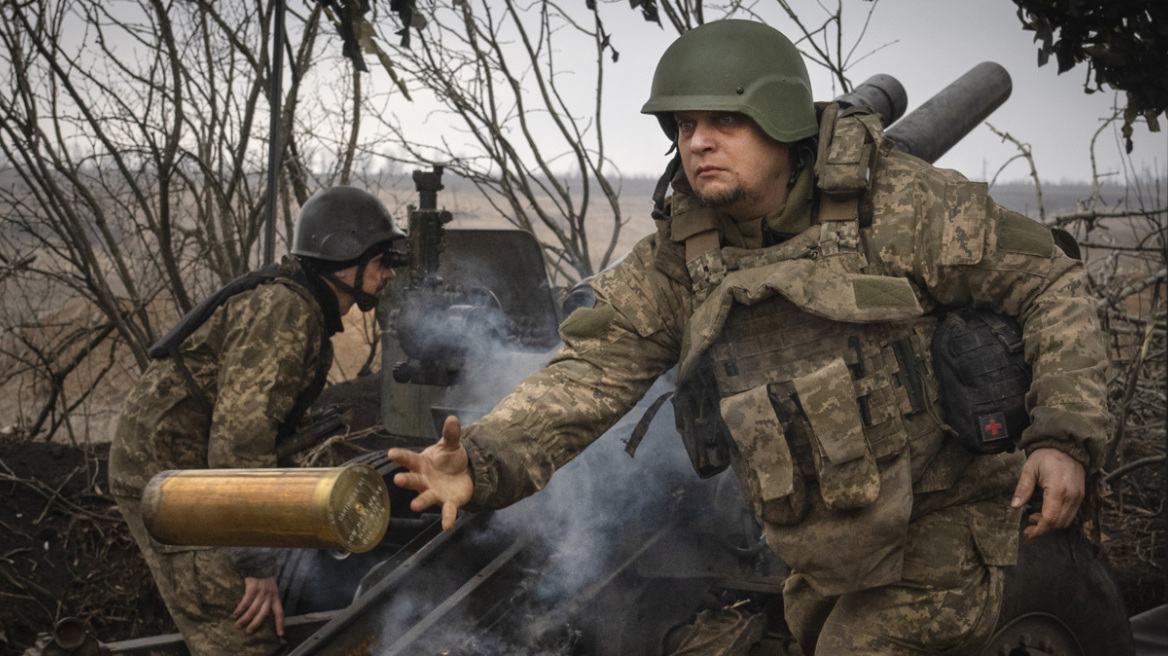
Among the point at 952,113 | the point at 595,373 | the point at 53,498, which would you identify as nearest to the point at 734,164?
the point at 595,373

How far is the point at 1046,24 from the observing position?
4332mm

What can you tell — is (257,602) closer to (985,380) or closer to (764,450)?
(764,450)

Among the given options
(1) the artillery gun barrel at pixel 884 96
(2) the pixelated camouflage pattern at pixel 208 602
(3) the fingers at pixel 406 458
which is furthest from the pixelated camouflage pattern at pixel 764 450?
(2) the pixelated camouflage pattern at pixel 208 602

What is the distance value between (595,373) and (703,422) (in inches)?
12.1

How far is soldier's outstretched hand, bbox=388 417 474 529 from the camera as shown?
7.46ft

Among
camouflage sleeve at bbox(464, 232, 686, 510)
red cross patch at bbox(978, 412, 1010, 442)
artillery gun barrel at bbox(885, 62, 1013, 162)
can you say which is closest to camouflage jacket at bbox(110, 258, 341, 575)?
camouflage sleeve at bbox(464, 232, 686, 510)

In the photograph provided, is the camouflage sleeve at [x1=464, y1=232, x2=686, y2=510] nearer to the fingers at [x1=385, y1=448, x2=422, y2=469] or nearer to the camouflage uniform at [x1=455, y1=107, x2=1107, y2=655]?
the camouflage uniform at [x1=455, y1=107, x2=1107, y2=655]

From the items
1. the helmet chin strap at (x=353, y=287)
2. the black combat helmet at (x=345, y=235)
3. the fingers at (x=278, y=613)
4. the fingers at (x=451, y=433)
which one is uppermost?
the black combat helmet at (x=345, y=235)

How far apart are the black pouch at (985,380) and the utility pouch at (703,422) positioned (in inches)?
22.3

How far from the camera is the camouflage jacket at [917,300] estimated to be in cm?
236

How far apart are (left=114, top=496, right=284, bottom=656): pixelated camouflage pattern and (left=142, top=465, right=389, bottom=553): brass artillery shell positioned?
2.08 metres

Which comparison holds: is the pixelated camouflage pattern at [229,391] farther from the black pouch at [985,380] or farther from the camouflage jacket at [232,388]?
the black pouch at [985,380]

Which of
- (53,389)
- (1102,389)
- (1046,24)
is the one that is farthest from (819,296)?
(53,389)

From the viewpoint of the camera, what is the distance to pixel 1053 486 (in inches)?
86.9
